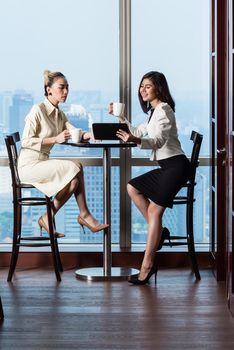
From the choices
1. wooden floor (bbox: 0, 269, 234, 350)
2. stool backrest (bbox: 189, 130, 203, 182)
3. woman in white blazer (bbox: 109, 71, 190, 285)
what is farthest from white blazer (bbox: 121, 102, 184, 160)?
wooden floor (bbox: 0, 269, 234, 350)

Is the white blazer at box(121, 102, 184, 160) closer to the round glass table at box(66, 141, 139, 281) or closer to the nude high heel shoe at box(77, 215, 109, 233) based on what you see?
the round glass table at box(66, 141, 139, 281)

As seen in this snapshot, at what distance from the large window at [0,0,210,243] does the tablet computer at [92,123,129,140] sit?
0.86m

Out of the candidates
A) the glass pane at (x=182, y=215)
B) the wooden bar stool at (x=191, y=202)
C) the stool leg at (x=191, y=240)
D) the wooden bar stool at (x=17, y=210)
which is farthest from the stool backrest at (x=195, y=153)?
the wooden bar stool at (x=17, y=210)

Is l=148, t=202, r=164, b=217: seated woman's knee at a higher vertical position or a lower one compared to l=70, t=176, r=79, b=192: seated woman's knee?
lower

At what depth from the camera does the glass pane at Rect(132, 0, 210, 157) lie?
285 inches

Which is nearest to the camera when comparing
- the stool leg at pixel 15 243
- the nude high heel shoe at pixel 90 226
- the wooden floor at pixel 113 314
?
the wooden floor at pixel 113 314

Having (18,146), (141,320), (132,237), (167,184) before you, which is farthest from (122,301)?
(18,146)

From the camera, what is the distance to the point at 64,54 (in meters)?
7.31

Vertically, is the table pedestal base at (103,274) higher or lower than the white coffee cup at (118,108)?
lower

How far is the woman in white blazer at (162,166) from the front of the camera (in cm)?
642

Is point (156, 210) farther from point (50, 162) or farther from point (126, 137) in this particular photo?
point (50, 162)

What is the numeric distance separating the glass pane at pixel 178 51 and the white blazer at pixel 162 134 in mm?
795

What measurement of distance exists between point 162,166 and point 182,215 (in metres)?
0.92

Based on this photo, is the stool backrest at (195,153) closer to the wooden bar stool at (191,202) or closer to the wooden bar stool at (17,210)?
the wooden bar stool at (191,202)
